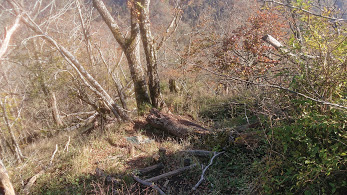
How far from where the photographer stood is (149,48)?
6719 mm

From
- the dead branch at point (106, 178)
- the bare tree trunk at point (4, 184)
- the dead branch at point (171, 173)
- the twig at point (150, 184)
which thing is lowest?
the dead branch at point (171, 173)

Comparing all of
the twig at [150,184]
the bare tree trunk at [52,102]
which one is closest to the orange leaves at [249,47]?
the twig at [150,184]

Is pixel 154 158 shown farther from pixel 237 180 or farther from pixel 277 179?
pixel 277 179

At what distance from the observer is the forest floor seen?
380 cm

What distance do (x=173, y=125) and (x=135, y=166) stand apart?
1519 mm

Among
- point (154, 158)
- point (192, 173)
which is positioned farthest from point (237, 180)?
point (154, 158)

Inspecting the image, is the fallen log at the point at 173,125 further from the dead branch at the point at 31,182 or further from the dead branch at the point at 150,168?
the dead branch at the point at 31,182

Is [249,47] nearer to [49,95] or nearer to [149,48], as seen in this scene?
[149,48]

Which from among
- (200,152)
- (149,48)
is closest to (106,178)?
(200,152)

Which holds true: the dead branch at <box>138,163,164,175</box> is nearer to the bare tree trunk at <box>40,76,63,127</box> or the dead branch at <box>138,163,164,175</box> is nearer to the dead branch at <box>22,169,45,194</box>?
the dead branch at <box>22,169,45,194</box>

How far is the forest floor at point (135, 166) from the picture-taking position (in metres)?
3.80

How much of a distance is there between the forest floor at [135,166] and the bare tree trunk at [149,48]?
159 cm

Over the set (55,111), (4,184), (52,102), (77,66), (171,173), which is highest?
(77,66)

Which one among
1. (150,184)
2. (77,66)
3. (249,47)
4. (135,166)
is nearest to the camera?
(150,184)
